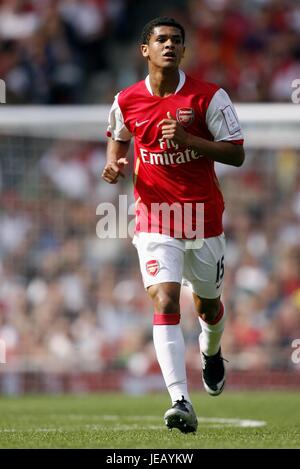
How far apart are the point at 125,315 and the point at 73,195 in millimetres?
1862

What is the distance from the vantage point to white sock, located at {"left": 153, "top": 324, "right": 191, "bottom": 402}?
A: 7113 millimetres

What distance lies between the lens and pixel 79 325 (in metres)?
15.1

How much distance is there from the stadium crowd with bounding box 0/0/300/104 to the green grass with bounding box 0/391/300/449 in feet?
19.9

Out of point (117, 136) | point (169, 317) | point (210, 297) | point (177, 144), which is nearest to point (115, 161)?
point (117, 136)

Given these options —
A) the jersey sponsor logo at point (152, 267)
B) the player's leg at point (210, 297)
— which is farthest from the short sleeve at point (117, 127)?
the jersey sponsor logo at point (152, 267)

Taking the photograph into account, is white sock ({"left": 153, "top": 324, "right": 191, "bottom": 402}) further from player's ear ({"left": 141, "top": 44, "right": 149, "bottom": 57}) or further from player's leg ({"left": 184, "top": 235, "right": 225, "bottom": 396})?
player's ear ({"left": 141, "top": 44, "right": 149, "bottom": 57})

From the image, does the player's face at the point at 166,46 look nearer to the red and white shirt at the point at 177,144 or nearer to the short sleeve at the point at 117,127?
the red and white shirt at the point at 177,144

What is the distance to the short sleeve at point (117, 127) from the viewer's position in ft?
25.8

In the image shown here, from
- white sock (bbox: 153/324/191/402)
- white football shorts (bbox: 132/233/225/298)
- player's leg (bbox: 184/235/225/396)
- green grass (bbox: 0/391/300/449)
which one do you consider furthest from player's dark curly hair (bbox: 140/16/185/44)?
green grass (bbox: 0/391/300/449)

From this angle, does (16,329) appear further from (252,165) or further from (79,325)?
(252,165)

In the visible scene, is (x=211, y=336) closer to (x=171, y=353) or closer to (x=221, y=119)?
(x=171, y=353)

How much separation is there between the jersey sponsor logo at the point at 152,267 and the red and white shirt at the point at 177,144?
26 cm

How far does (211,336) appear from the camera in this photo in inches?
340

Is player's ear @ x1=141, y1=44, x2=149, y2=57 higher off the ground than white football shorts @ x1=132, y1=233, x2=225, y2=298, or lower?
higher
